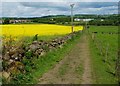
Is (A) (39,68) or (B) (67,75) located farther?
(A) (39,68)

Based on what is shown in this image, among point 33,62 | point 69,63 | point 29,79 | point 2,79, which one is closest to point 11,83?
point 2,79


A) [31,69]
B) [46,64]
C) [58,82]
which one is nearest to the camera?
[58,82]

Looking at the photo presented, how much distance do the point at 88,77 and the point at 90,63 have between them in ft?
14.8

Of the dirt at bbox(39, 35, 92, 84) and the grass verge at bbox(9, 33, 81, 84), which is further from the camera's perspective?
the dirt at bbox(39, 35, 92, 84)

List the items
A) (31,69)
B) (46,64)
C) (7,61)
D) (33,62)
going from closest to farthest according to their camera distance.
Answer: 1. (7,61)
2. (31,69)
3. (33,62)
4. (46,64)

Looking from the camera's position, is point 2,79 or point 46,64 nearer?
point 2,79

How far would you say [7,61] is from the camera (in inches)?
551

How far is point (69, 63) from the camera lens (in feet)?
60.5

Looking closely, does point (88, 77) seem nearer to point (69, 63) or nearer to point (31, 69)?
point (31, 69)

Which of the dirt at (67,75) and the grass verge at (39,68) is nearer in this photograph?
the grass verge at (39,68)

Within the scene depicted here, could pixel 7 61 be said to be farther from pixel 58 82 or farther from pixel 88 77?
→ pixel 88 77

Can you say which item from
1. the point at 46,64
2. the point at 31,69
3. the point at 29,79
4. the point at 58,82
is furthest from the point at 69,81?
the point at 46,64

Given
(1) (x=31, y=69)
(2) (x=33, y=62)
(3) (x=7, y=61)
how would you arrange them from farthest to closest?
(2) (x=33, y=62), (1) (x=31, y=69), (3) (x=7, y=61)

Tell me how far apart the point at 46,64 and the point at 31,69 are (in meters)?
2.50
